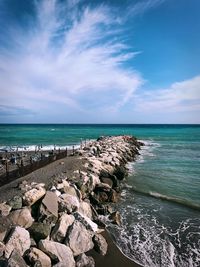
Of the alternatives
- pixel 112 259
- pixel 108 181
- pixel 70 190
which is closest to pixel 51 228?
pixel 112 259

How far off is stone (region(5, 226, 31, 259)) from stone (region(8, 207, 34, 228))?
689 millimetres

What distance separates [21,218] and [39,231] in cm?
91

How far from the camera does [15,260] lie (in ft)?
25.1

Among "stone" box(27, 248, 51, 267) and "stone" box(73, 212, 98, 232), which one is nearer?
"stone" box(27, 248, 51, 267)

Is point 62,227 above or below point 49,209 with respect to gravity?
below

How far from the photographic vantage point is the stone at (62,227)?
9807 millimetres

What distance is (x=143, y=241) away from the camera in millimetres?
11031

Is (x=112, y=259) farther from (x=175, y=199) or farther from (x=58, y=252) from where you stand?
(x=175, y=199)

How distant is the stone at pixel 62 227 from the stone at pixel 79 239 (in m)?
0.24

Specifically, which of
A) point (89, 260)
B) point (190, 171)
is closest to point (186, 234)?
point (89, 260)

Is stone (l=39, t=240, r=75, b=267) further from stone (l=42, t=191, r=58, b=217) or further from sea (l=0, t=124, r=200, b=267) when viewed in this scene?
sea (l=0, t=124, r=200, b=267)

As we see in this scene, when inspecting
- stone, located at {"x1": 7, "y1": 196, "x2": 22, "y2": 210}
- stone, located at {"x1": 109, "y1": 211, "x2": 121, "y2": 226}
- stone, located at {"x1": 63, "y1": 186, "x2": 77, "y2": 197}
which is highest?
stone, located at {"x1": 7, "y1": 196, "x2": 22, "y2": 210}

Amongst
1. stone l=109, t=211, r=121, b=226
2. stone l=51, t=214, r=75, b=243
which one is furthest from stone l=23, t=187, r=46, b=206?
stone l=109, t=211, r=121, b=226

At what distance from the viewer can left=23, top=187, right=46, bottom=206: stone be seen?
10.9m
